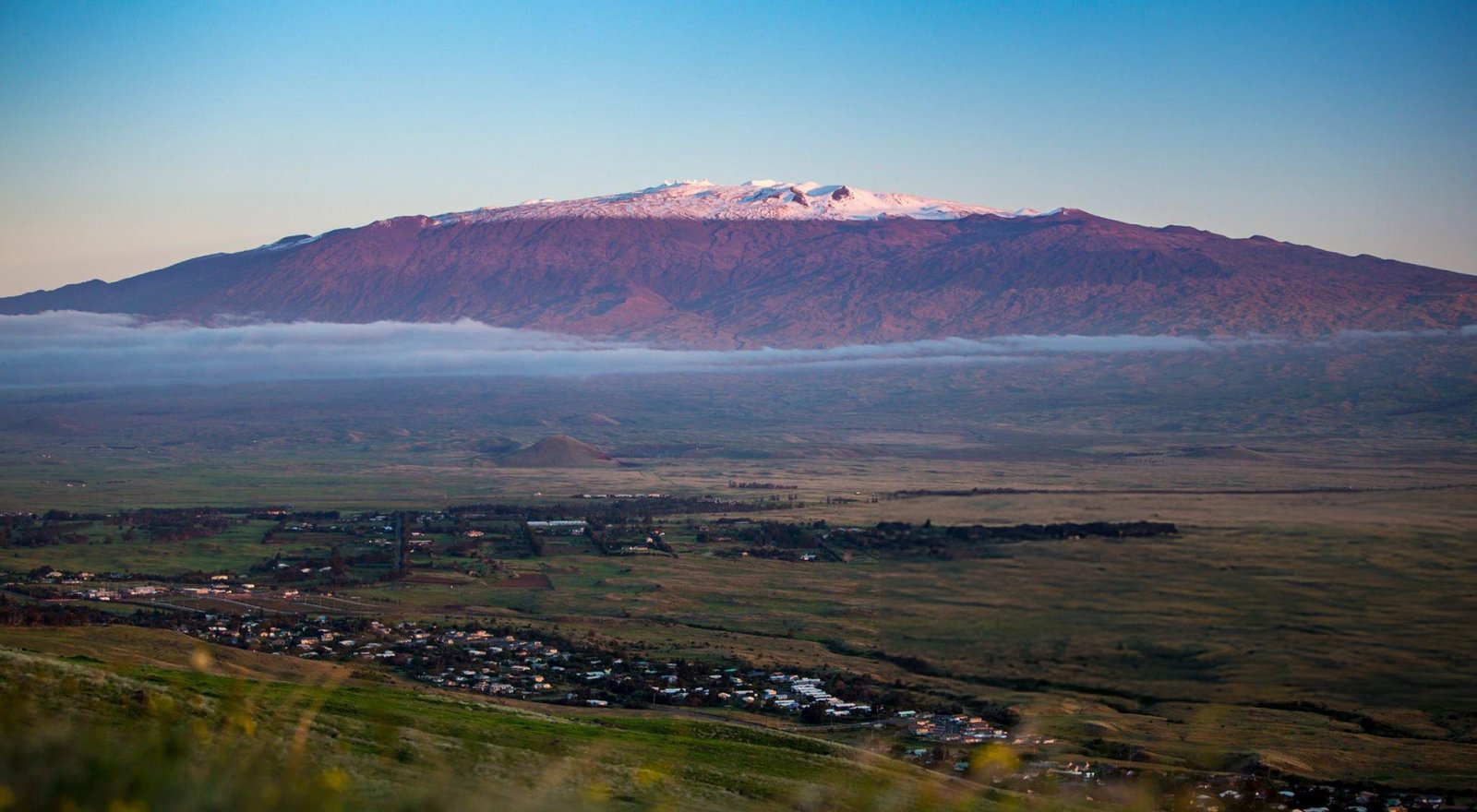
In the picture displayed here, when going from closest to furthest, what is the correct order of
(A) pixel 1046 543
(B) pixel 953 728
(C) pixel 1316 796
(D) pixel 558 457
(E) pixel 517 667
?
(C) pixel 1316 796 < (A) pixel 1046 543 < (B) pixel 953 728 < (E) pixel 517 667 < (D) pixel 558 457

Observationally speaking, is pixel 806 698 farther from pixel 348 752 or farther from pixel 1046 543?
pixel 348 752

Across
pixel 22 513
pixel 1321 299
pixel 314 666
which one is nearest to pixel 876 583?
pixel 314 666

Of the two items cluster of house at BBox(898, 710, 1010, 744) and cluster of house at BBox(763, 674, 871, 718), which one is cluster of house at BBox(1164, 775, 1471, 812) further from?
cluster of house at BBox(763, 674, 871, 718)

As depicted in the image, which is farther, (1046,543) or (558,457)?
(558,457)

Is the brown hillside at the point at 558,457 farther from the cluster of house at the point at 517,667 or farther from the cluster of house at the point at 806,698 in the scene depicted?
the cluster of house at the point at 806,698

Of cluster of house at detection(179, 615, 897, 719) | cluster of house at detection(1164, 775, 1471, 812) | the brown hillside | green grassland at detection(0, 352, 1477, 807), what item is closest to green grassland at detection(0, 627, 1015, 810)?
green grassland at detection(0, 352, 1477, 807)

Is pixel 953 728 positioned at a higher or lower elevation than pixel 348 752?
lower

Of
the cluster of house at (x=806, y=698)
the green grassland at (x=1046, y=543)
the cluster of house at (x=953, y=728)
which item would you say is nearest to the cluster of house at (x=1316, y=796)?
the green grassland at (x=1046, y=543)

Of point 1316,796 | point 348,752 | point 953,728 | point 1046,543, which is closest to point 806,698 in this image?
point 953,728

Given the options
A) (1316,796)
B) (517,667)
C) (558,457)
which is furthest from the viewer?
(558,457)
